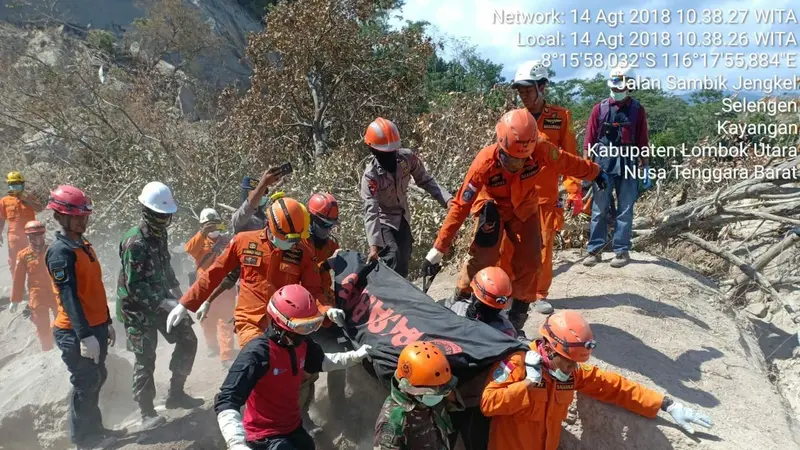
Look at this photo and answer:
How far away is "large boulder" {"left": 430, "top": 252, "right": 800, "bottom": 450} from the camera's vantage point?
325cm

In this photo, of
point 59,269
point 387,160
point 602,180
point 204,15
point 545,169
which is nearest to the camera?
point 59,269

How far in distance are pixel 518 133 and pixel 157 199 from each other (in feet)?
8.70

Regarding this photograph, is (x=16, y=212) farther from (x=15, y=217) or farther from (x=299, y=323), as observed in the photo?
(x=299, y=323)

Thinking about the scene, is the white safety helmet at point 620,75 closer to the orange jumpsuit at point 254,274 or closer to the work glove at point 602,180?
the work glove at point 602,180

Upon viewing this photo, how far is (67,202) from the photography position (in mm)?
3875

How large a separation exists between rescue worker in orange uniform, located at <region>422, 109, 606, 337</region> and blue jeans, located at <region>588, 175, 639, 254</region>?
3.72 ft

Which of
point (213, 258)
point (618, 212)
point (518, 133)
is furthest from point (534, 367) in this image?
point (213, 258)

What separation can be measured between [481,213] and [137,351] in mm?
2816

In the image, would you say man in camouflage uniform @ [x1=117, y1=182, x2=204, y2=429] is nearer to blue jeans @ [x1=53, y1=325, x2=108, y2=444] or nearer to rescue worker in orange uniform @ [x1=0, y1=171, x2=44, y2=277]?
blue jeans @ [x1=53, y1=325, x2=108, y2=444]

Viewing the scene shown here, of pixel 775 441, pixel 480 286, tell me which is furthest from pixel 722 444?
pixel 480 286

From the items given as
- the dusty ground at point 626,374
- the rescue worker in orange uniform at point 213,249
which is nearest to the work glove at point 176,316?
the dusty ground at point 626,374

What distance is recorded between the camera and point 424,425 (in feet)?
9.76

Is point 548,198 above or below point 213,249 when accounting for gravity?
above

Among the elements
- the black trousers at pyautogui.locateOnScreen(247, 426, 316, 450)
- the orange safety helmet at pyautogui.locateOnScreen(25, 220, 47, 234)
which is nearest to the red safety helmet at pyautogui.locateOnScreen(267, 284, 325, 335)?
the black trousers at pyautogui.locateOnScreen(247, 426, 316, 450)
